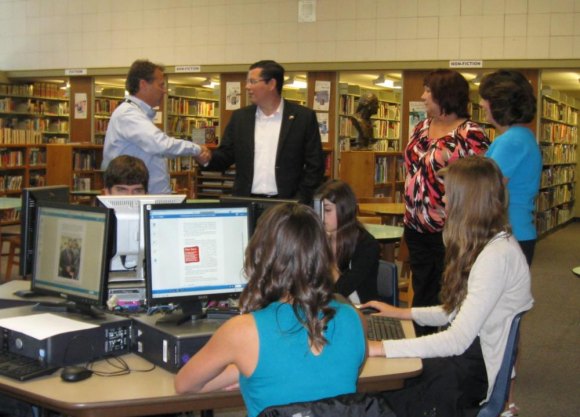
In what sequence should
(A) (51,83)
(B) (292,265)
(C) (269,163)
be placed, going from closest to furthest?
(B) (292,265) → (C) (269,163) → (A) (51,83)

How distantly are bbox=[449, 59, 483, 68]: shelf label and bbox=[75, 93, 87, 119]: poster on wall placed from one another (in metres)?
6.16

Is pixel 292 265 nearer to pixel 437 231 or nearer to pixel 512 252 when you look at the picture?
pixel 512 252

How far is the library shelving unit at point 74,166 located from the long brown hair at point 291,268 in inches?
342

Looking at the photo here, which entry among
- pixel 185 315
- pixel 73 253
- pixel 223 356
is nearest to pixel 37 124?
pixel 73 253

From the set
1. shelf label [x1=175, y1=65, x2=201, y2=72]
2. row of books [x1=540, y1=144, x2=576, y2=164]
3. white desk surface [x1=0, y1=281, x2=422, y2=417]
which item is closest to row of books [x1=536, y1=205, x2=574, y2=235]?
row of books [x1=540, y1=144, x2=576, y2=164]

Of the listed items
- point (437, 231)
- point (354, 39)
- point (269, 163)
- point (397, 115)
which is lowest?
point (437, 231)

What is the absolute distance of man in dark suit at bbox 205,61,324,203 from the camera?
4.49m

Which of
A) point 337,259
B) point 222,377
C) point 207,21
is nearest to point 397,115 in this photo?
point 207,21

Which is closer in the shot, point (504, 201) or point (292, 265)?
point (292, 265)

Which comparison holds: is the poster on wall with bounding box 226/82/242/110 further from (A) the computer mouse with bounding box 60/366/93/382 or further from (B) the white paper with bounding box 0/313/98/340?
(A) the computer mouse with bounding box 60/366/93/382

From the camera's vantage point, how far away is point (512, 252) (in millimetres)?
2590

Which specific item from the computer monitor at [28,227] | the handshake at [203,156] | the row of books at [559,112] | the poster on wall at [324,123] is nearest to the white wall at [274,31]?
the poster on wall at [324,123]

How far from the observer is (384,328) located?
9.10 ft

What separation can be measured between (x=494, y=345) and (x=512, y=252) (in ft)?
1.07
